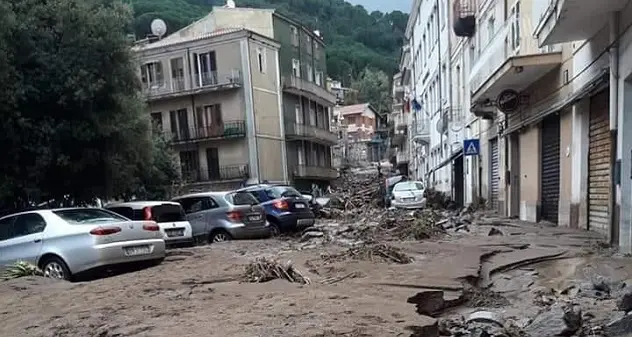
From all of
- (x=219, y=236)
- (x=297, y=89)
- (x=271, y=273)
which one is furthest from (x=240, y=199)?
(x=297, y=89)

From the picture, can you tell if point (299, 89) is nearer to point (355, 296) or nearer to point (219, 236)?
point (219, 236)

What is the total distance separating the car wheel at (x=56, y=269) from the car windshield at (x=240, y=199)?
5220mm

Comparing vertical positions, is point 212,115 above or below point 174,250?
above

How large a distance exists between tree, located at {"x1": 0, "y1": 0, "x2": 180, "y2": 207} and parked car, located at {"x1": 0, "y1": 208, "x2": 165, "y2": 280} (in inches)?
158

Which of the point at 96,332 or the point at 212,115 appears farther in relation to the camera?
the point at 212,115

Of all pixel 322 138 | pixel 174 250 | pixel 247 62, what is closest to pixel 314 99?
pixel 322 138

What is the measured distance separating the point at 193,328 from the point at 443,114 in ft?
82.7

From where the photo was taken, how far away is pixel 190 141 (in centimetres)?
3762

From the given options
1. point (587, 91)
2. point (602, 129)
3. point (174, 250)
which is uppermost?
point (587, 91)

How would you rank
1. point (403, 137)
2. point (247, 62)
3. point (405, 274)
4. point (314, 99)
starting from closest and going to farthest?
point (405, 274)
point (247, 62)
point (314, 99)
point (403, 137)

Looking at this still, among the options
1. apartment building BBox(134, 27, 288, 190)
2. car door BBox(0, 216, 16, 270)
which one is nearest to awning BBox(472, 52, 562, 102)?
car door BBox(0, 216, 16, 270)

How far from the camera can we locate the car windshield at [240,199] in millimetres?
13742

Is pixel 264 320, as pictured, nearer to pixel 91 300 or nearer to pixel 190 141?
pixel 91 300

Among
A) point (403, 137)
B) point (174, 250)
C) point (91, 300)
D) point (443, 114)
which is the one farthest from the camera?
point (403, 137)
